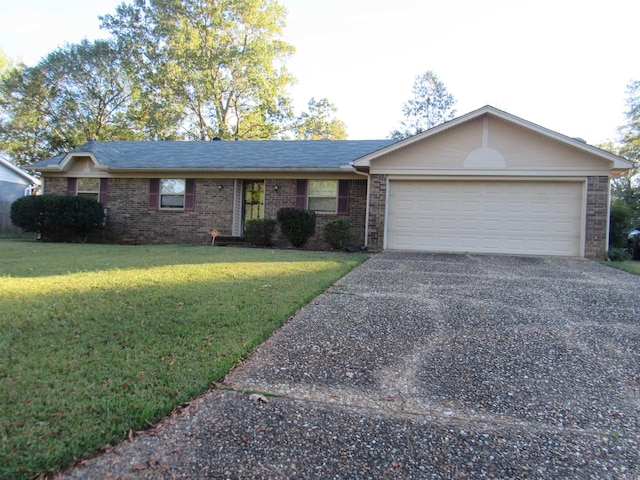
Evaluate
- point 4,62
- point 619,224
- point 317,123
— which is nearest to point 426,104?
point 317,123

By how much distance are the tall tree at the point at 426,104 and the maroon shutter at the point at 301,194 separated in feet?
78.6

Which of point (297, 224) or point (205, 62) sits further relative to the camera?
point (205, 62)

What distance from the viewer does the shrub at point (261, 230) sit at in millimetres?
12820

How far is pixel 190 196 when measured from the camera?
14.4 m

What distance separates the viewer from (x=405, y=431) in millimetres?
2248

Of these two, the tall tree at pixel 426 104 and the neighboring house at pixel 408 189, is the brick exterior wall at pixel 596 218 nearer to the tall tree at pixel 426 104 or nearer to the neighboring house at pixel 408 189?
the neighboring house at pixel 408 189

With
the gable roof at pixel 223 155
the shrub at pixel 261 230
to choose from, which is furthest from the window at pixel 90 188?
the shrub at pixel 261 230

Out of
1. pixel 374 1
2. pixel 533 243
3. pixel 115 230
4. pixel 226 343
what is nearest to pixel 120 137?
pixel 115 230

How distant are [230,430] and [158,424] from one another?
1.29ft

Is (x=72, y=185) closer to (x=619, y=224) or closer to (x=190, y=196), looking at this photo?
(x=190, y=196)

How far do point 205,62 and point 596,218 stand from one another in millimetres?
25481

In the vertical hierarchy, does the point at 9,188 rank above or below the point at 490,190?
above

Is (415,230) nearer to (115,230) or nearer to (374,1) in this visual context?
(374,1)

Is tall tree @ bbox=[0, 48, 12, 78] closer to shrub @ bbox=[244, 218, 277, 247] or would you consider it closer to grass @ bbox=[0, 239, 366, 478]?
shrub @ bbox=[244, 218, 277, 247]
